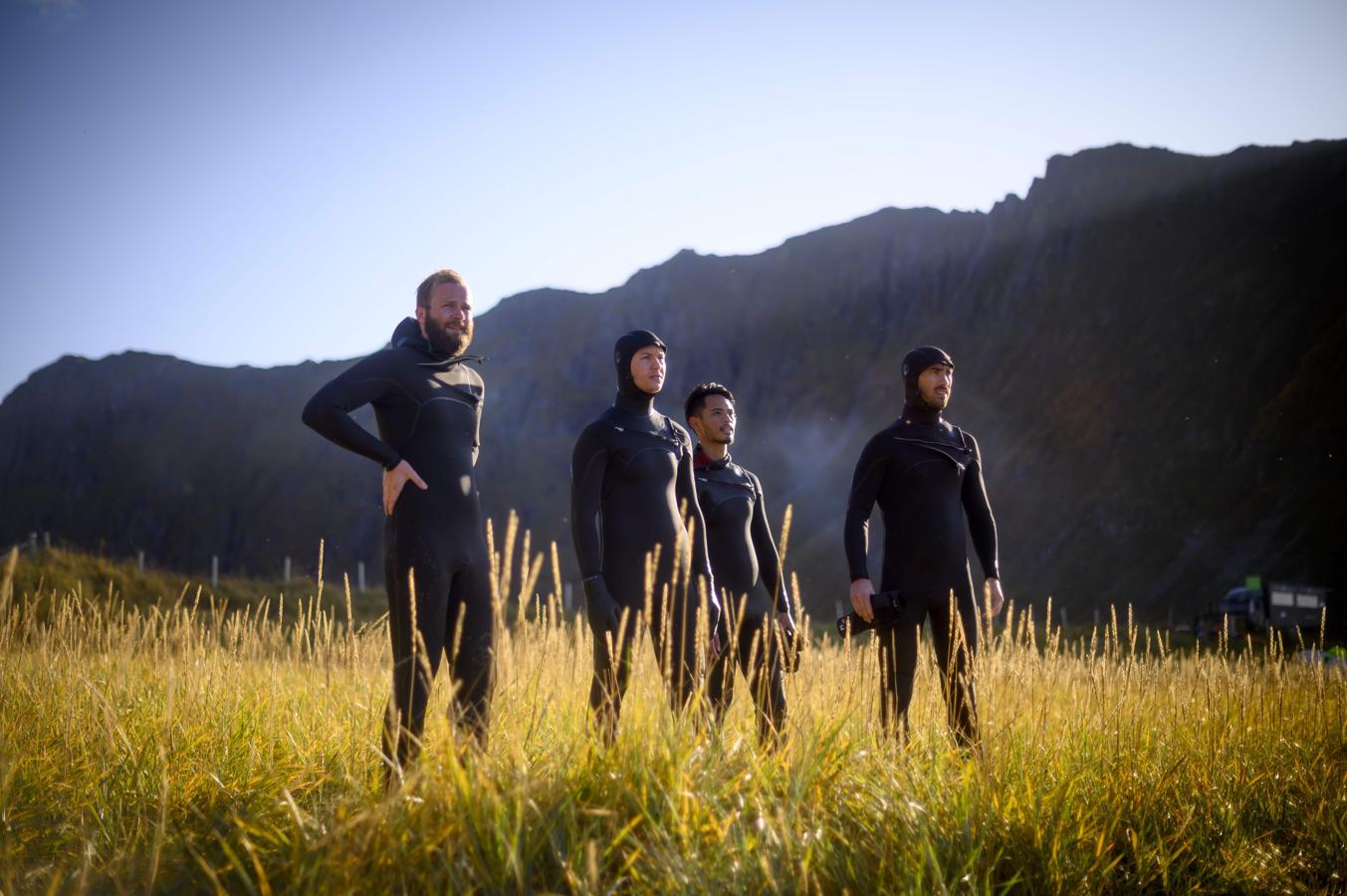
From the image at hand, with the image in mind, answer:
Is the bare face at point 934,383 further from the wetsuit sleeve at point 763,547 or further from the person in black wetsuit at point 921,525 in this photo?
the wetsuit sleeve at point 763,547

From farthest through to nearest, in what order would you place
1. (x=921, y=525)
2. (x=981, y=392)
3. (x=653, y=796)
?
(x=981, y=392) < (x=921, y=525) < (x=653, y=796)

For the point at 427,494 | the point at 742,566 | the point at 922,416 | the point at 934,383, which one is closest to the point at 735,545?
the point at 742,566

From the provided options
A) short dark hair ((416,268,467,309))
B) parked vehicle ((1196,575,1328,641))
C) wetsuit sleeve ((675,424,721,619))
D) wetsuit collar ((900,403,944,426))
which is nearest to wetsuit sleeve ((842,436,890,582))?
wetsuit collar ((900,403,944,426))

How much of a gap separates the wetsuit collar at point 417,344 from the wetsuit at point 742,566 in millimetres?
1595

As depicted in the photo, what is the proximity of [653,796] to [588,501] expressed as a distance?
1980 millimetres

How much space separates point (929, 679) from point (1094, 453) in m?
53.3

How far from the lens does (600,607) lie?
4.70 meters

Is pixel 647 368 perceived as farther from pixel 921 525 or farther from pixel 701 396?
pixel 921 525

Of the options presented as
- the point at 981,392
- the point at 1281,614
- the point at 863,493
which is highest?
the point at 981,392

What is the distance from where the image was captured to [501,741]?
4.17 metres

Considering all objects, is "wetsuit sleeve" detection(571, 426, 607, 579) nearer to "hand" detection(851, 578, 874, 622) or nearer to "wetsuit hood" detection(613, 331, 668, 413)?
"wetsuit hood" detection(613, 331, 668, 413)

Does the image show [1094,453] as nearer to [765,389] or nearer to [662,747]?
[765,389]

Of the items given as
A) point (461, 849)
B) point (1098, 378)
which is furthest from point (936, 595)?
point (1098, 378)

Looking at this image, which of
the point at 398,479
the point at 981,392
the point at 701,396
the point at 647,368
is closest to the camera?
the point at 398,479
